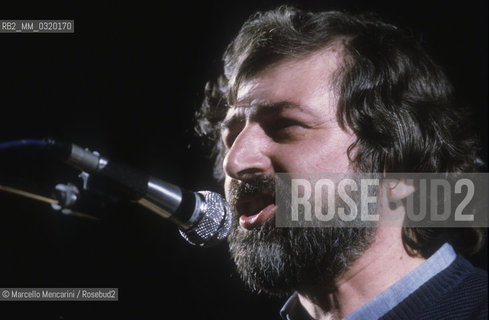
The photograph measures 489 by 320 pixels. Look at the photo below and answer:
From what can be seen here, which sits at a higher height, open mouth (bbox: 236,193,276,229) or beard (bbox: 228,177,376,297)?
open mouth (bbox: 236,193,276,229)

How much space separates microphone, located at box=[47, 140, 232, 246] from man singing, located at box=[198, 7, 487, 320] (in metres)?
0.35

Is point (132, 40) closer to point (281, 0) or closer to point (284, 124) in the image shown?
point (281, 0)

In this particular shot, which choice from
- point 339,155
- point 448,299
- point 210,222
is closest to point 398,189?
point 339,155

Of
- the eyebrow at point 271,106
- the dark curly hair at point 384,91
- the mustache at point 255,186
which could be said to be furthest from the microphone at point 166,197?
the dark curly hair at point 384,91

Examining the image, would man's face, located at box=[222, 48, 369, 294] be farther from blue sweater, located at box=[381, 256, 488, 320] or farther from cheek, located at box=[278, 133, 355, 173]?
blue sweater, located at box=[381, 256, 488, 320]

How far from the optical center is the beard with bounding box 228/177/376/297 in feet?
4.40

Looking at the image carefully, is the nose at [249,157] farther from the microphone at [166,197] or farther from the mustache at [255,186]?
the microphone at [166,197]

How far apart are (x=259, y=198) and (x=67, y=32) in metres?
1.12

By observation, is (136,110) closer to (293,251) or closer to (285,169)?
(285,169)

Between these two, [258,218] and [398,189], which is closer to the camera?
[258,218]

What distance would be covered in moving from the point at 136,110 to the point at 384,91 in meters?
1.07

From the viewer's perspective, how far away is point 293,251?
1344 mm

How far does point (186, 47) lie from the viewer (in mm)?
1937

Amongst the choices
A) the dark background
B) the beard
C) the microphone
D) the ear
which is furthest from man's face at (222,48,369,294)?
the dark background
